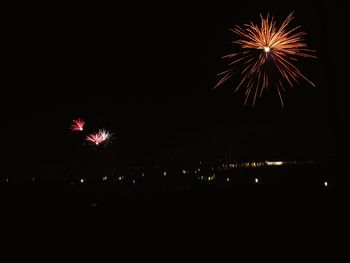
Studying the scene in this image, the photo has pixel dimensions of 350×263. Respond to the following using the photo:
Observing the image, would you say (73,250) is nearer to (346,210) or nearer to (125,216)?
(125,216)

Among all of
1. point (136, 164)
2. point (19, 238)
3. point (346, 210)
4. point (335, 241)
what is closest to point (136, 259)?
Result: point (19, 238)

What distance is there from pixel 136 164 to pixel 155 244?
52.8 ft

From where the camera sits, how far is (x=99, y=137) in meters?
22.2

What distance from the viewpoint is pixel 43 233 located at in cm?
858

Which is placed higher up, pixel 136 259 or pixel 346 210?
pixel 346 210

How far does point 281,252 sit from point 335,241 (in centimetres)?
114

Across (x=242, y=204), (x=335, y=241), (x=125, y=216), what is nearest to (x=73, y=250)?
(x=125, y=216)

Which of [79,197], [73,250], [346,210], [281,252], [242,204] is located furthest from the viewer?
[79,197]

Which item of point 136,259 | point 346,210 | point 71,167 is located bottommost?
point 136,259

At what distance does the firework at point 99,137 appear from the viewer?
21.8 m

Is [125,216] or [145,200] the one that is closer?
[125,216]

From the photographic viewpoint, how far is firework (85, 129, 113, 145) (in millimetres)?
21767

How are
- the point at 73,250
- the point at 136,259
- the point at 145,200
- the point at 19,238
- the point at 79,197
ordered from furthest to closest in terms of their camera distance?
the point at 79,197
the point at 145,200
the point at 19,238
the point at 73,250
the point at 136,259

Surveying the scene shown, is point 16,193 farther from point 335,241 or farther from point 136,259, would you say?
point 335,241
